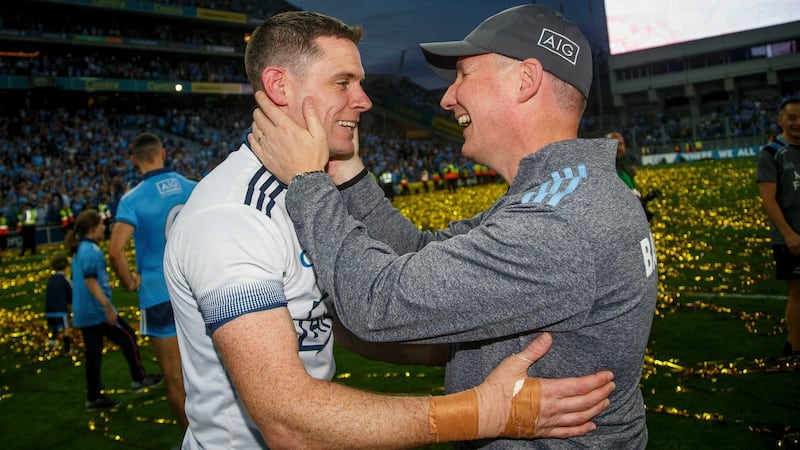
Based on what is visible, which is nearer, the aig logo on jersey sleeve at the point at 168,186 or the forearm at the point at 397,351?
the forearm at the point at 397,351

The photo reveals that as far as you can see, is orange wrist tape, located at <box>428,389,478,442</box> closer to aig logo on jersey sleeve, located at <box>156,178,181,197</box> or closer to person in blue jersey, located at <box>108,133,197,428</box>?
person in blue jersey, located at <box>108,133,197,428</box>

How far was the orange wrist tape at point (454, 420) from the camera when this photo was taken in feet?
6.04

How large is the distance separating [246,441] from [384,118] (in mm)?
52930

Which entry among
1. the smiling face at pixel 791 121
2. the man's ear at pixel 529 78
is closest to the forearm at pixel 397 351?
the man's ear at pixel 529 78

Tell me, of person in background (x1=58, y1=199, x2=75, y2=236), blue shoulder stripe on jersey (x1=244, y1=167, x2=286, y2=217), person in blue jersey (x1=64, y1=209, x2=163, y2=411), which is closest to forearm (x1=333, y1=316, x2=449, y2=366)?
blue shoulder stripe on jersey (x1=244, y1=167, x2=286, y2=217)

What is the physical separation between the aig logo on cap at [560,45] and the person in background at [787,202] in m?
4.85

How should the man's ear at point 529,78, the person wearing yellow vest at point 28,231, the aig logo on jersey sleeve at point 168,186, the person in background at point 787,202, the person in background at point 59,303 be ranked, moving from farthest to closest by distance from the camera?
1. the person wearing yellow vest at point 28,231
2. the person in background at point 59,303
3. the person in background at point 787,202
4. the aig logo on jersey sleeve at point 168,186
5. the man's ear at point 529,78

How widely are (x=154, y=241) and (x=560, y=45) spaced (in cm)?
422

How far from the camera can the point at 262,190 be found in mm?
2168

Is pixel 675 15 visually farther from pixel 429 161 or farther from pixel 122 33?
pixel 122 33

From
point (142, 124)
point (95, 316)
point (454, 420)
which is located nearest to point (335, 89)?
point (454, 420)

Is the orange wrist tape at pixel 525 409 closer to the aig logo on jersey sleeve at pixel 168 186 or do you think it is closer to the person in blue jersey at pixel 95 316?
the aig logo on jersey sleeve at pixel 168 186

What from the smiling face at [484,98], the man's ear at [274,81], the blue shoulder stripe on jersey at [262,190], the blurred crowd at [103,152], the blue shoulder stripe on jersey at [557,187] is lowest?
the blue shoulder stripe on jersey at [557,187]

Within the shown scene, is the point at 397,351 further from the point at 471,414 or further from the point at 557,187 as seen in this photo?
the point at 557,187
